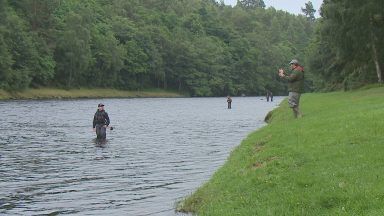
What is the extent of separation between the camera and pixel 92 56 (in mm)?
148750

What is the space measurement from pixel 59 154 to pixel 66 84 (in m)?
115

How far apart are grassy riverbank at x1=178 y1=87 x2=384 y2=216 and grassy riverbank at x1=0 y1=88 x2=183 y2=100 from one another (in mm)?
95315

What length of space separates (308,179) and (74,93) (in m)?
125

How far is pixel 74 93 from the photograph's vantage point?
435 ft

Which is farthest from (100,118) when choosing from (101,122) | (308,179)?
(308,179)

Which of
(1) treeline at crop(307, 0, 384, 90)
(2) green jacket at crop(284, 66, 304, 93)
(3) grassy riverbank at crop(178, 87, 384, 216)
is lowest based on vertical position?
(3) grassy riverbank at crop(178, 87, 384, 216)

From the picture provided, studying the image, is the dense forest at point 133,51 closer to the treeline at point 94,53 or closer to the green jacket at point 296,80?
the treeline at point 94,53

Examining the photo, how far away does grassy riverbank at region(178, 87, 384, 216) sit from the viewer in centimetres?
999

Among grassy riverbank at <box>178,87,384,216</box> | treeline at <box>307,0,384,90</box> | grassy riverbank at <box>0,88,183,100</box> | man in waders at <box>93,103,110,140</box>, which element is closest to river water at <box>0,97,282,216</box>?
man in waders at <box>93,103,110,140</box>

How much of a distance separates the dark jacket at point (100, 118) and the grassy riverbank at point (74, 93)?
78.5m

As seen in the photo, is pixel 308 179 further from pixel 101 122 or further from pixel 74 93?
pixel 74 93

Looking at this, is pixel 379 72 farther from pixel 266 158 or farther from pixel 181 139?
pixel 266 158

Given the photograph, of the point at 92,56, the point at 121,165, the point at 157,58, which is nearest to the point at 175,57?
the point at 157,58

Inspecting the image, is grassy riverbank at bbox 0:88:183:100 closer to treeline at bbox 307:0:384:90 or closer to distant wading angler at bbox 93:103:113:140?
treeline at bbox 307:0:384:90
